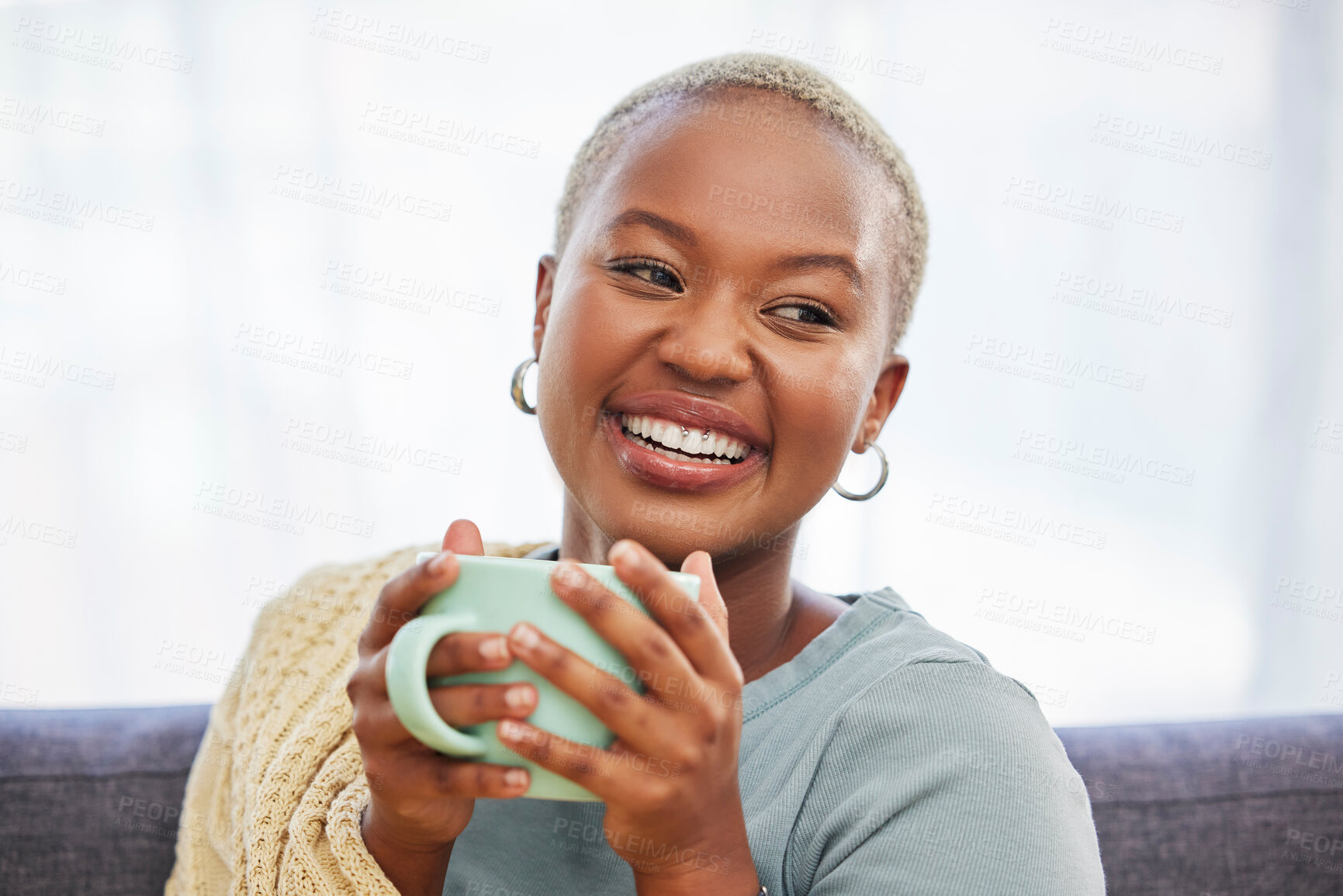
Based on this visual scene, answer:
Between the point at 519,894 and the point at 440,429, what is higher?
the point at 519,894

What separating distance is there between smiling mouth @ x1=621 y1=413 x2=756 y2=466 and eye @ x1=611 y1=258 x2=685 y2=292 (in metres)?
0.13

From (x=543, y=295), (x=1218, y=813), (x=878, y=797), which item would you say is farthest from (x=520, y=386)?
(x=1218, y=813)

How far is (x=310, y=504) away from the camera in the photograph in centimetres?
266

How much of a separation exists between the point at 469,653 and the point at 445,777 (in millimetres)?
95

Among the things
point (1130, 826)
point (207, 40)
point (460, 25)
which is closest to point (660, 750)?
point (1130, 826)

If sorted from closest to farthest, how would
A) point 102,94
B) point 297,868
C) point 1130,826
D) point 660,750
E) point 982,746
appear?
1. point 660,750
2. point 982,746
3. point 297,868
4. point 1130,826
5. point 102,94

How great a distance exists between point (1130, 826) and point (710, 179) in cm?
97

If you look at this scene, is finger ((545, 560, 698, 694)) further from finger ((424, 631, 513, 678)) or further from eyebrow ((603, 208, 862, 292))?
eyebrow ((603, 208, 862, 292))

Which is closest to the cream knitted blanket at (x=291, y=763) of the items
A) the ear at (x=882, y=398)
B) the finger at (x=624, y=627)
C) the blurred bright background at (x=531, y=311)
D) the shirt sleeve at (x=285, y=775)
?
the shirt sleeve at (x=285, y=775)

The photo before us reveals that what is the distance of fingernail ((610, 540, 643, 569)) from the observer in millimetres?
532

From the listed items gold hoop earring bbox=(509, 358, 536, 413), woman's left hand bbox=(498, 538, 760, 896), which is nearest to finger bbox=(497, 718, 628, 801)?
woman's left hand bbox=(498, 538, 760, 896)

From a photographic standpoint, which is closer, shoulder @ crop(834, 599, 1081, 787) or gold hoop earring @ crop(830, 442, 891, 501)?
shoulder @ crop(834, 599, 1081, 787)

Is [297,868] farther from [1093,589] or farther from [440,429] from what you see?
[1093,589]

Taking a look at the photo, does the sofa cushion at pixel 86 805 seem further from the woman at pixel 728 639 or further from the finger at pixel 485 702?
the finger at pixel 485 702
